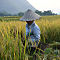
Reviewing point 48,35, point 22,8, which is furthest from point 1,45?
point 22,8

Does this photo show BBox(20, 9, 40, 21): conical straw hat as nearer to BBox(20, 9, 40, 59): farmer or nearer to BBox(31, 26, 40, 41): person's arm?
BBox(20, 9, 40, 59): farmer

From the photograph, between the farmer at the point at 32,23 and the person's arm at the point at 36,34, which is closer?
the farmer at the point at 32,23

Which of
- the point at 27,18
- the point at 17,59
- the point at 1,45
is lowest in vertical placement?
the point at 17,59

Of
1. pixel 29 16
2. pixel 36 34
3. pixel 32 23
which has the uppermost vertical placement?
pixel 29 16

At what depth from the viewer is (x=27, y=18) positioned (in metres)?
2.05

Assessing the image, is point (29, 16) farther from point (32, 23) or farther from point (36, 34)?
point (36, 34)

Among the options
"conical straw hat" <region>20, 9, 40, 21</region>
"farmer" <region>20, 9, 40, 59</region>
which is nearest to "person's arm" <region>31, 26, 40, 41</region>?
"farmer" <region>20, 9, 40, 59</region>

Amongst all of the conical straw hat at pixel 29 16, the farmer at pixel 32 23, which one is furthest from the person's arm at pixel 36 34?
the conical straw hat at pixel 29 16

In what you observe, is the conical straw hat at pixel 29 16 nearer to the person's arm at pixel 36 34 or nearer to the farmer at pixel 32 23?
the farmer at pixel 32 23

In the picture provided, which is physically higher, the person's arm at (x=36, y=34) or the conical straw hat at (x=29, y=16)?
the conical straw hat at (x=29, y=16)

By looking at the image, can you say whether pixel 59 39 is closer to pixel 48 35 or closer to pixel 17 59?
pixel 48 35

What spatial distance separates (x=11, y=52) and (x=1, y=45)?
4.3 inches

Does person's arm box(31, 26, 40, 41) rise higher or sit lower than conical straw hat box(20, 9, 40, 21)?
lower

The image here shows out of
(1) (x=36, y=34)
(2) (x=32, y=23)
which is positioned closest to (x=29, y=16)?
(2) (x=32, y=23)
